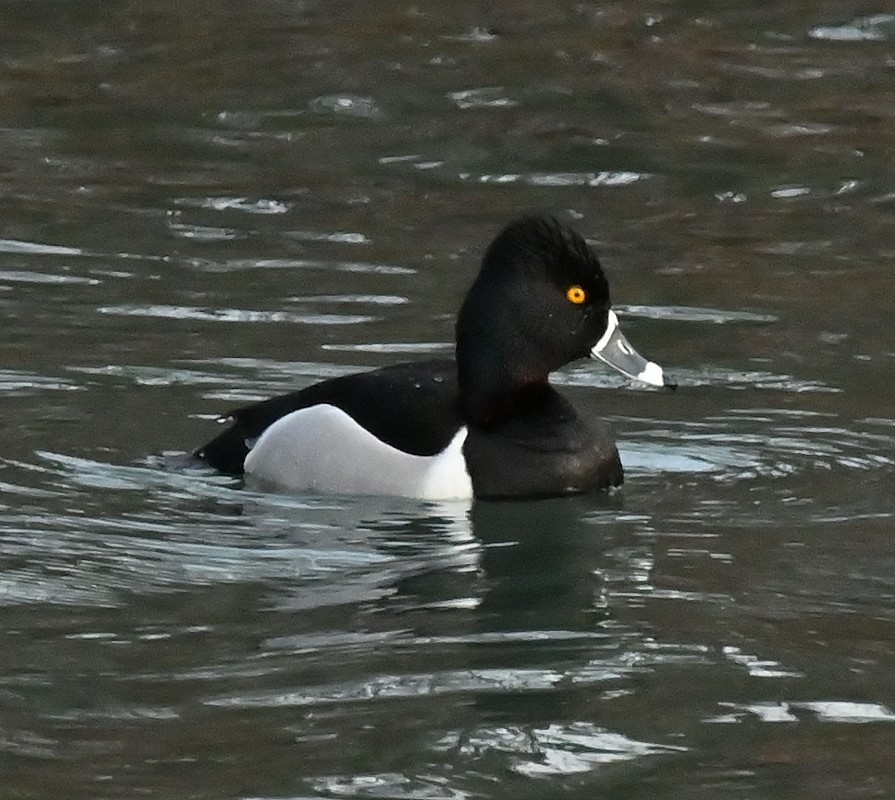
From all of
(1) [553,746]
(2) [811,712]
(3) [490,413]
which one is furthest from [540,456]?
(1) [553,746]

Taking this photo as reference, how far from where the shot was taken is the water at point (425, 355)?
547cm

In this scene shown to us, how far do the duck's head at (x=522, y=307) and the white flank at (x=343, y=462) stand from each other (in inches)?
9.4

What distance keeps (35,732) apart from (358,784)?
0.85m

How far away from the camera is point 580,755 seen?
527 cm

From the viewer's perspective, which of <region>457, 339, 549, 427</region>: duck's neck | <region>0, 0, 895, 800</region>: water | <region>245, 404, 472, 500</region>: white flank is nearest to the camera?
<region>0, 0, 895, 800</region>: water

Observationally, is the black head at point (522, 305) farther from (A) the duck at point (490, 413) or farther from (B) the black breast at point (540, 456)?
(B) the black breast at point (540, 456)

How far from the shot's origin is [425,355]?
989 centimetres

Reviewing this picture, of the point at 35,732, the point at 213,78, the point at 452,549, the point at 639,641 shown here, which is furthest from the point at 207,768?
the point at 213,78

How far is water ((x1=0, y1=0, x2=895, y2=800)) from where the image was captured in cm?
547

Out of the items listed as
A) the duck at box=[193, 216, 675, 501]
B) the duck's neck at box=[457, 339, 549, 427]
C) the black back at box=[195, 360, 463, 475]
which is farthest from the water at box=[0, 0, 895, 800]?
the duck's neck at box=[457, 339, 549, 427]

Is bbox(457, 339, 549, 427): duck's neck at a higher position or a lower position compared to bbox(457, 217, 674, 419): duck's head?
lower

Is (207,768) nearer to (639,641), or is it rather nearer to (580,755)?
(580,755)

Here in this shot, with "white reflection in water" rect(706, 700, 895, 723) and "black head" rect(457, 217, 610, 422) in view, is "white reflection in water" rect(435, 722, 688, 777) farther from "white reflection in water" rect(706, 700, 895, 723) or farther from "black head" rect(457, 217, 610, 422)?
"black head" rect(457, 217, 610, 422)

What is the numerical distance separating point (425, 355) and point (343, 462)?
6.42 ft
